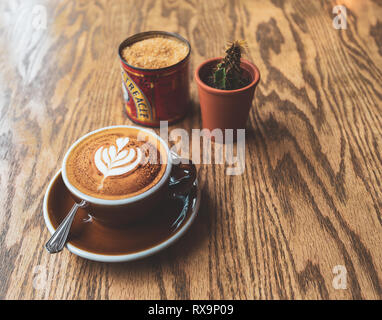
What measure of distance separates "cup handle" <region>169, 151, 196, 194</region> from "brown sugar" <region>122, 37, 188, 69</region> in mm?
251

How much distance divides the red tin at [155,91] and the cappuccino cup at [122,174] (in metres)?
Answer: 0.14

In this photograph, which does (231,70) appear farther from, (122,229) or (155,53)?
(122,229)

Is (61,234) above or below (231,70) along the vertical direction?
below

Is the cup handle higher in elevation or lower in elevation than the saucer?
higher

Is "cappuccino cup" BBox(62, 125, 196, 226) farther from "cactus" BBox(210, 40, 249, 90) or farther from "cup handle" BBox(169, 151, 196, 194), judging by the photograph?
"cactus" BBox(210, 40, 249, 90)

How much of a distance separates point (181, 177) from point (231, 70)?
0.25 m

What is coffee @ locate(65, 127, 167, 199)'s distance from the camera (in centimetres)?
53

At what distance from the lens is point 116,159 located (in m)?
0.57
